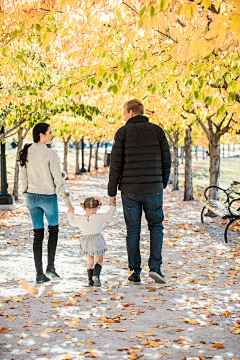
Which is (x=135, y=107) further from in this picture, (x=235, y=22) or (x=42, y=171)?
(x=235, y=22)

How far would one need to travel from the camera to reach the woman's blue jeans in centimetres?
509

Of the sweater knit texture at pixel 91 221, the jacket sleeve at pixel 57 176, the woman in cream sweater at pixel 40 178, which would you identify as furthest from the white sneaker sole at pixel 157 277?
the jacket sleeve at pixel 57 176

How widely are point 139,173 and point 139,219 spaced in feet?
1.91

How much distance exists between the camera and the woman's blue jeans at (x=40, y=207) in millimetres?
5094

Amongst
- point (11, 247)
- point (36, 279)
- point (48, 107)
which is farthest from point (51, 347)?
point (48, 107)

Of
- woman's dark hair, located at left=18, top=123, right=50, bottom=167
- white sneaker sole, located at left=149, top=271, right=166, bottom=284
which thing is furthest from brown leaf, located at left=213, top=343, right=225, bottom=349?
woman's dark hair, located at left=18, top=123, right=50, bottom=167

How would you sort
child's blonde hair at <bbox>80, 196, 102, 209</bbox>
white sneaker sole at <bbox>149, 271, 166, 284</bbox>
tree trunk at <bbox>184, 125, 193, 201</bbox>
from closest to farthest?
child's blonde hair at <bbox>80, 196, 102, 209</bbox>
white sneaker sole at <bbox>149, 271, 166, 284</bbox>
tree trunk at <bbox>184, 125, 193, 201</bbox>

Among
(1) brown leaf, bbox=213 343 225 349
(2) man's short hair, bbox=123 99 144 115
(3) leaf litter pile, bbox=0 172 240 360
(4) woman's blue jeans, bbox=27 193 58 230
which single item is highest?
(2) man's short hair, bbox=123 99 144 115

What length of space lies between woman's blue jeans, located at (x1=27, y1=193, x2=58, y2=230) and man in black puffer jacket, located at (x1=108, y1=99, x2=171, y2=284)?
0.72 m

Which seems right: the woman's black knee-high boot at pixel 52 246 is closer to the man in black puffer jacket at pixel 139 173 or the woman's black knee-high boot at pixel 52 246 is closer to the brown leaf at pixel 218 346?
the man in black puffer jacket at pixel 139 173

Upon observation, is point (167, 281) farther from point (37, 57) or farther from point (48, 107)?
point (48, 107)

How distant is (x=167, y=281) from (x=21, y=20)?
4.75 metres

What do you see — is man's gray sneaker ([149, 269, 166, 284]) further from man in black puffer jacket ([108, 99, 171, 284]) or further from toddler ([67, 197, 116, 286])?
toddler ([67, 197, 116, 286])

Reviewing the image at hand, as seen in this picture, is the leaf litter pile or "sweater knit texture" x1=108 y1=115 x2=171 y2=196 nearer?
the leaf litter pile
